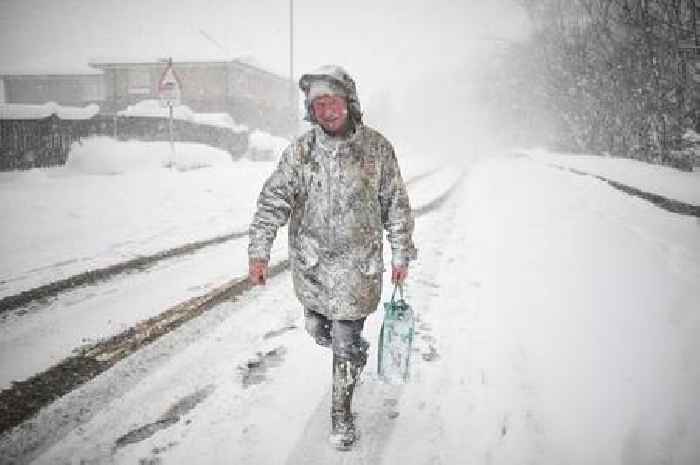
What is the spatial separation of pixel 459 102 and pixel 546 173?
75335 millimetres

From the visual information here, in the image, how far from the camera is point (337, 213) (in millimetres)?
2688

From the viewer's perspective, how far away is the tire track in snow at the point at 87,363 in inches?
115

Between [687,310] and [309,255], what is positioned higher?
[309,255]

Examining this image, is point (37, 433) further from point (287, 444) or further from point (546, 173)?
point (546, 173)

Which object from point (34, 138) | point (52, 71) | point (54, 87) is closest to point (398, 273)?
point (34, 138)

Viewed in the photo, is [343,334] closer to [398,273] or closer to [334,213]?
[398,273]

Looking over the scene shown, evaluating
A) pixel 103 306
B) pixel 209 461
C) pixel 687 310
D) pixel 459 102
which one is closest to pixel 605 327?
pixel 687 310

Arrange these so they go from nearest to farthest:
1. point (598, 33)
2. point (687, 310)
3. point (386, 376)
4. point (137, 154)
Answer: point (386, 376), point (687, 310), point (137, 154), point (598, 33)

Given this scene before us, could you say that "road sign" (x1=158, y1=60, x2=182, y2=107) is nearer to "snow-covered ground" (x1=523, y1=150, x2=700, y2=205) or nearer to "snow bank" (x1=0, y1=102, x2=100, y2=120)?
"snow bank" (x1=0, y1=102, x2=100, y2=120)

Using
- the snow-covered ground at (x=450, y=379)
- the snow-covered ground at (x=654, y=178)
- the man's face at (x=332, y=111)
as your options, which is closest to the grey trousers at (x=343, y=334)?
the snow-covered ground at (x=450, y=379)

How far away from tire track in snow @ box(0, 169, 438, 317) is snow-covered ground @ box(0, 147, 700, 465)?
1.04ft

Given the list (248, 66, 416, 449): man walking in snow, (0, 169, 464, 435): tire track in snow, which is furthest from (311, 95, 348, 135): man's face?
(0, 169, 464, 435): tire track in snow

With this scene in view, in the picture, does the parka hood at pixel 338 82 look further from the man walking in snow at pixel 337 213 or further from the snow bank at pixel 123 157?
the snow bank at pixel 123 157

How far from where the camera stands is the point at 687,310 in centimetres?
386
